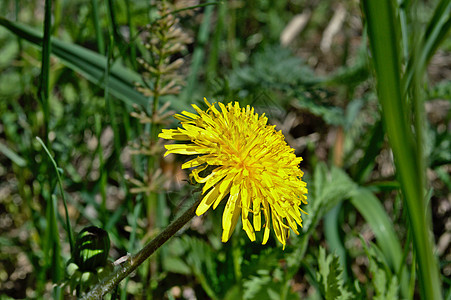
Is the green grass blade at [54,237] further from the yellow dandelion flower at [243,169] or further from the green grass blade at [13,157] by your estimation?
the green grass blade at [13,157]

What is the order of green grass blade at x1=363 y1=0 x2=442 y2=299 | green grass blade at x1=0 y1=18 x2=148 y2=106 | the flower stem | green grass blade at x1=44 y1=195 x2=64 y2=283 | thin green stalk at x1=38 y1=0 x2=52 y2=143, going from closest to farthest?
green grass blade at x1=363 y1=0 x2=442 y2=299, the flower stem, thin green stalk at x1=38 y1=0 x2=52 y2=143, green grass blade at x1=44 y1=195 x2=64 y2=283, green grass blade at x1=0 y1=18 x2=148 y2=106

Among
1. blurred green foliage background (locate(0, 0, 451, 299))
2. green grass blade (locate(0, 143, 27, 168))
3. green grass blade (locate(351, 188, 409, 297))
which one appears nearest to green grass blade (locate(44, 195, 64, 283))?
blurred green foliage background (locate(0, 0, 451, 299))

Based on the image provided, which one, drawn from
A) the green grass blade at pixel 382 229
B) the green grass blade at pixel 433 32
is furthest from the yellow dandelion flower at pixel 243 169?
the green grass blade at pixel 382 229

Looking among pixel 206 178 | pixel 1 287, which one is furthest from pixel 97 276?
pixel 1 287

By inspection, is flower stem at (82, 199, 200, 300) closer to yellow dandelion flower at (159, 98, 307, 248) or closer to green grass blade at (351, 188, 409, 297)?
yellow dandelion flower at (159, 98, 307, 248)

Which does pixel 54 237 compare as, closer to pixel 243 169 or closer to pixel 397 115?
pixel 243 169

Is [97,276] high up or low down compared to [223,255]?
up

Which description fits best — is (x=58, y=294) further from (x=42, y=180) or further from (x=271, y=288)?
(x=271, y=288)
